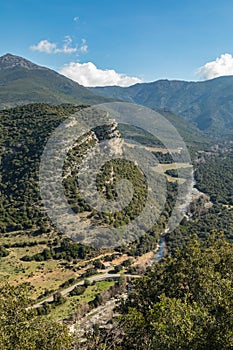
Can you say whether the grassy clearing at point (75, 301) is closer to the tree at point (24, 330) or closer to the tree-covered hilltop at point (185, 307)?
the tree-covered hilltop at point (185, 307)

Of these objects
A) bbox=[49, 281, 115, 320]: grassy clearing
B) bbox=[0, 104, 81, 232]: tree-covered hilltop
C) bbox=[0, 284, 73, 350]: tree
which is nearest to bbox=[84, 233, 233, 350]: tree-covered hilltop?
bbox=[0, 284, 73, 350]: tree

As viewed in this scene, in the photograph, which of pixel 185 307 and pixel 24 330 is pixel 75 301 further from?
pixel 185 307

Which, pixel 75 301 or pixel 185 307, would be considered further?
pixel 75 301

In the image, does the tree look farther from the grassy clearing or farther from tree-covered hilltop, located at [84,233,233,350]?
the grassy clearing

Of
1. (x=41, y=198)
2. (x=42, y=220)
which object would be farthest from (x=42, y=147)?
(x=42, y=220)

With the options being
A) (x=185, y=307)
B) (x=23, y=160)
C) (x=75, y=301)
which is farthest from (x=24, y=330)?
(x=23, y=160)

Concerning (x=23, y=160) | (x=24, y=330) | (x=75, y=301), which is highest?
(x=23, y=160)

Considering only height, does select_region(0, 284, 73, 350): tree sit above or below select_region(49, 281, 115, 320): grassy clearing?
above

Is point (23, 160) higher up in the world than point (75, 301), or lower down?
higher up

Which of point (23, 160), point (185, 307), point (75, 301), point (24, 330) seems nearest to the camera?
point (185, 307)
